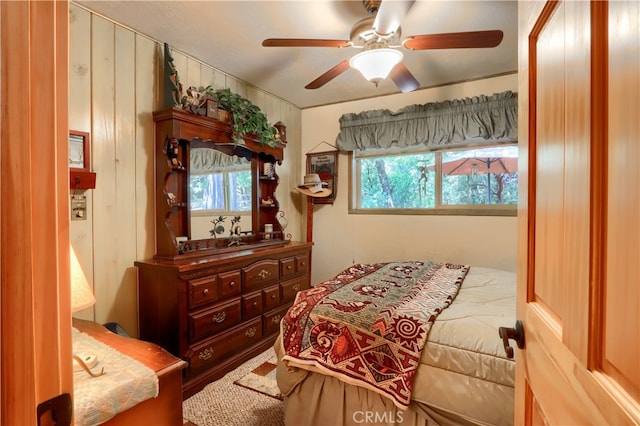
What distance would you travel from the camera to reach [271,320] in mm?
2779

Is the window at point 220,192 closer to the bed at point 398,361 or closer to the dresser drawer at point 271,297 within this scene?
the dresser drawer at point 271,297

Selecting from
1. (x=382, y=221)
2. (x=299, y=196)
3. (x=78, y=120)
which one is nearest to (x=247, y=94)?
(x=299, y=196)

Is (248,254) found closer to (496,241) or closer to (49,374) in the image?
(49,374)

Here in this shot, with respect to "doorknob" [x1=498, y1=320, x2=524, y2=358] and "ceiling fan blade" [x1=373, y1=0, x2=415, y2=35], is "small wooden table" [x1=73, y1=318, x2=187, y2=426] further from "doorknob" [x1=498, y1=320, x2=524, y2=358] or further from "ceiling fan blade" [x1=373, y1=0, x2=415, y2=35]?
"ceiling fan blade" [x1=373, y1=0, x2=415, y2=35]

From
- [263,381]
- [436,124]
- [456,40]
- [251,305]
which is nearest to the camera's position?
[456,40]

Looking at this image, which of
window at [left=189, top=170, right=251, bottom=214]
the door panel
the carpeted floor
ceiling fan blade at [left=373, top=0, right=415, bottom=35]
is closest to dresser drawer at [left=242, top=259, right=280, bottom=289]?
window at [left=189, top=170, right=251, bottom=214]

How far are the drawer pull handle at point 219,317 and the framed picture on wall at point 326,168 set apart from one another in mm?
2009

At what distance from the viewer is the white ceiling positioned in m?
1.98

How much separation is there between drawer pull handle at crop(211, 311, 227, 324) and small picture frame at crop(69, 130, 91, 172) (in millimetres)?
1291

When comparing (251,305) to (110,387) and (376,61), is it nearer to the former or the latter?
(110,387)

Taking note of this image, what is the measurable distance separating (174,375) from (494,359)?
1248 millimetres

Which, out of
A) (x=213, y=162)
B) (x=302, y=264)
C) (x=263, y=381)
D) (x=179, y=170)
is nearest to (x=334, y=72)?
(x=213, y=162)

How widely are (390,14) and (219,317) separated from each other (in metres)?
2.19

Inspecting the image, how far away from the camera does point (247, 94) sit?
323cm
